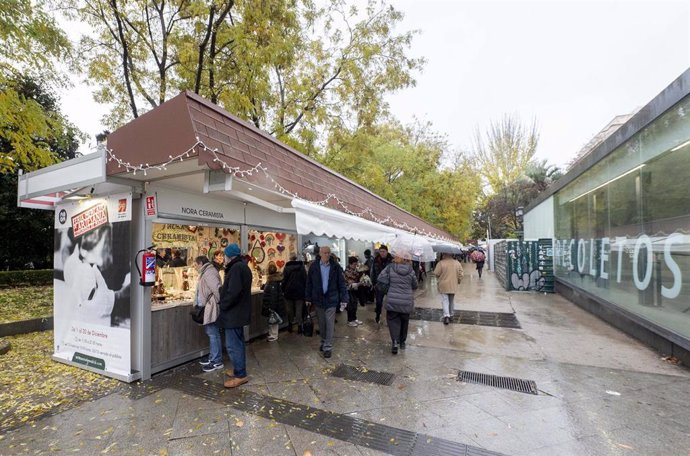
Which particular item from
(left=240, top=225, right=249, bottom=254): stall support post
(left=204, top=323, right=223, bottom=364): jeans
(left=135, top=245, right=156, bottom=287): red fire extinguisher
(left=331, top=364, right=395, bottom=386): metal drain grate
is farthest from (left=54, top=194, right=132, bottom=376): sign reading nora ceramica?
(left=331, top=364, right=395, bottom=386): metal drain grate

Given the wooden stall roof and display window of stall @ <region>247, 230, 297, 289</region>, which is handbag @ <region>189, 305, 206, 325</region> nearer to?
the wooden stall roof

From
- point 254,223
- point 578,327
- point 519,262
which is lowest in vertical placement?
point 578,327

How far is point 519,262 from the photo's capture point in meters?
14.3

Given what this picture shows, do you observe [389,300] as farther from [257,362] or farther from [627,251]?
[627,251]

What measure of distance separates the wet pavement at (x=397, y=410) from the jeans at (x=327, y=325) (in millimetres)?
246

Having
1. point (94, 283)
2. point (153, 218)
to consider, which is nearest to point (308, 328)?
point (153, 218)

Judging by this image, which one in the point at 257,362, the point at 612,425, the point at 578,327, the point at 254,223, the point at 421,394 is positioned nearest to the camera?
the point at 612,425

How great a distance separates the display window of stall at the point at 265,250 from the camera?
7.17m

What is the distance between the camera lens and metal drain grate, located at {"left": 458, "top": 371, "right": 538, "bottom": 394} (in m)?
4.41

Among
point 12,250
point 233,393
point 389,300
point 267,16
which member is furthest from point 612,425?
point 12,250

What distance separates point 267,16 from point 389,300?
7.86 m

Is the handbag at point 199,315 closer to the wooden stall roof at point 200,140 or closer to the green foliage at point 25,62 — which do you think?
the wooden stall roof at point 200,140

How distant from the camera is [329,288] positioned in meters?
5.83

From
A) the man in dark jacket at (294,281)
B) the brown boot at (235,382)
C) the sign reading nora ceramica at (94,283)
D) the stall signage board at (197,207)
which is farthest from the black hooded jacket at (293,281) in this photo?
the sign reading nora ceramica at (94,283)
